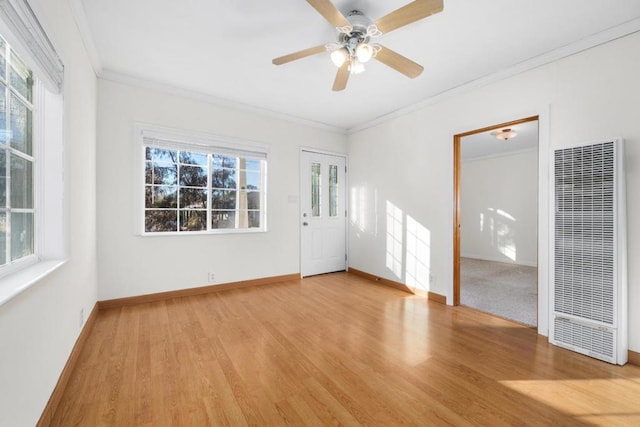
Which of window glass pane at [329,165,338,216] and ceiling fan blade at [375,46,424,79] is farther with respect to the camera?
window glass pane at [329,165,338,216]

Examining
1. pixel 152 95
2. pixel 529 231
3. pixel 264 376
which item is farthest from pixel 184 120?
pixel 529 231

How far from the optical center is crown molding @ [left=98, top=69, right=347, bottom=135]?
10.3ft

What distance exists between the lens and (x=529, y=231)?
5.91m

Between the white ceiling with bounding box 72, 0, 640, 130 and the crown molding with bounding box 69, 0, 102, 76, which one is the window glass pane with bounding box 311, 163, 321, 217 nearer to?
the white ceiling with bounding box 72, 0, 640, 130

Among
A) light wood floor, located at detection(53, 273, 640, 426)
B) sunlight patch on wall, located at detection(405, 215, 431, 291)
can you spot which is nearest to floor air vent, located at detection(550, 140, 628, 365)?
light wood floor, located at detection(53, 273, 640, 426)

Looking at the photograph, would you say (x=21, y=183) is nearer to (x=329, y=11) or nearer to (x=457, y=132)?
(x=329, y=11)

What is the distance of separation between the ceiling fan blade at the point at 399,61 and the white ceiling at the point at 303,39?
25 centimetres

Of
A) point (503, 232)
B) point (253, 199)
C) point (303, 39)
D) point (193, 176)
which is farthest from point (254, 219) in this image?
point (503, 232)

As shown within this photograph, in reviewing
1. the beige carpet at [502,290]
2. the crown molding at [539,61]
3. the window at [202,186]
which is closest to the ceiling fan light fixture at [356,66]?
the crown molding at [539,61]

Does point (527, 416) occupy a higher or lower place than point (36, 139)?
lower

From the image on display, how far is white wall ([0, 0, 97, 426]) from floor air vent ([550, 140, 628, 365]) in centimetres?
359

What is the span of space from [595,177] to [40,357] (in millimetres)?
3921

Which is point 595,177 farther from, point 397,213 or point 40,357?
point 40,357

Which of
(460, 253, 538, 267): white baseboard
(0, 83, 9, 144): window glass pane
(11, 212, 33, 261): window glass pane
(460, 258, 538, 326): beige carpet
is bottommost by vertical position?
(460, 258, 538, 326): beige carpet
